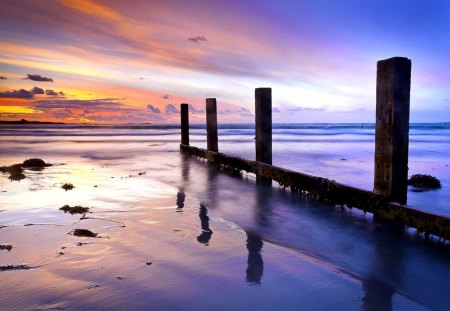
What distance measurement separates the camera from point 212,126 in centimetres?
1134

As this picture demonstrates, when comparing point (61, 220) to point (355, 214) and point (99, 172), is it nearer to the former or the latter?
point (355, 214)

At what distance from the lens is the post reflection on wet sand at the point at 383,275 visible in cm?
262

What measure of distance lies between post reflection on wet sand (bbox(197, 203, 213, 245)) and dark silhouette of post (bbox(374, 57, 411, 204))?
205cm

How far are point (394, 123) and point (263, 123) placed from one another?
13.0ft

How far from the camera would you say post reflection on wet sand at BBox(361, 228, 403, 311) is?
2.62 meters

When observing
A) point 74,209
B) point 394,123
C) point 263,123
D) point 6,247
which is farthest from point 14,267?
point 263,123

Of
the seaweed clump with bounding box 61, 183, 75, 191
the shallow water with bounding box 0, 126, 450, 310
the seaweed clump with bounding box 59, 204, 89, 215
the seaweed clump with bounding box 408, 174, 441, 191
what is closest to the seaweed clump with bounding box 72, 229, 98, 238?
the shallow water with bounding box 0, 126, 450, 310

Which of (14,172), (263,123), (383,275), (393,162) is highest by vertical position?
(263,123)

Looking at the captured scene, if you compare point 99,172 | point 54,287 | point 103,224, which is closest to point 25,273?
point 54,287

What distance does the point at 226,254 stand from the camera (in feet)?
11.3

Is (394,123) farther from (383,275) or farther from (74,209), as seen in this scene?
(74,209)

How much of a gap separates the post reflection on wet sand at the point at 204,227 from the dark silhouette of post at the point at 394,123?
205cm

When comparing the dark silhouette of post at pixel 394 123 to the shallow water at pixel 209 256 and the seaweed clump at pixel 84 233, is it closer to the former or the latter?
the shallow water at pixel 209 256

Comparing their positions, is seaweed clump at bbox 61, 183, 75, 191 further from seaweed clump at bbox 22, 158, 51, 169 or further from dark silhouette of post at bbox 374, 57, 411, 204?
dark silhouette of post at bbox 374, 57, 411, 204
